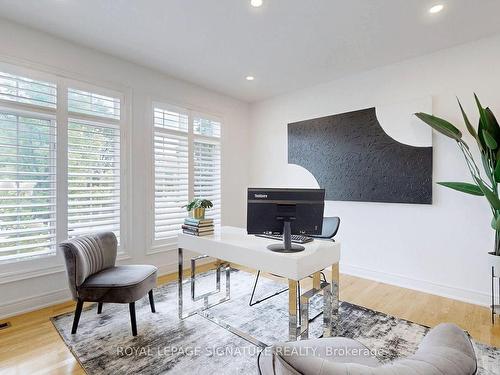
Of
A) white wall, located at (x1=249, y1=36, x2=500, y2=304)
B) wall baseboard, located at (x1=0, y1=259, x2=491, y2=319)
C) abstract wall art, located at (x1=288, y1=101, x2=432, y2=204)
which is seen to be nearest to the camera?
wall baseboard, located at (x1=0, y1=259, x2=491, y2=319)

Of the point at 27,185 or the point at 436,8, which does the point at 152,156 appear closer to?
the point at 27,185

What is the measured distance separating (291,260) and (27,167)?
271cm

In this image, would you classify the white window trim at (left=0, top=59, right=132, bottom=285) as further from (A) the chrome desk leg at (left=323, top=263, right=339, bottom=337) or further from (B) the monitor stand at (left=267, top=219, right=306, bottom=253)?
(A) the chrome desk leg at (left=323, top=263, right=339, bottom=337)

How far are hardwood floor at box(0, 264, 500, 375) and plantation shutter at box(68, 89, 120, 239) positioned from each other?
3.05 ft

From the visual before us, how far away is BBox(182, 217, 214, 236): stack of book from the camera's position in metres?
2.42

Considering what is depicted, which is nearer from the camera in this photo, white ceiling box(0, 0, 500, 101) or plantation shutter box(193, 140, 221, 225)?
white ceiling box(0, 0, 500, 101)

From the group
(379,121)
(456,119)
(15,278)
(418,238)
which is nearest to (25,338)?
(15,278)

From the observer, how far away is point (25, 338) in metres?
2.26

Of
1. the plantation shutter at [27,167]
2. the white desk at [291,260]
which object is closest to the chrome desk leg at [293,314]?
the white desk at [291,260]

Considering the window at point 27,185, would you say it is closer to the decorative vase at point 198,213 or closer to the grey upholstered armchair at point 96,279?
the grey upholstered armchair at point 96,279

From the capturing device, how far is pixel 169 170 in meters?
3.84

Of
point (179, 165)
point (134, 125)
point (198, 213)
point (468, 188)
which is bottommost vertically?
point (198, 213)

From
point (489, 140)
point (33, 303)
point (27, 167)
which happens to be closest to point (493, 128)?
point (489, 140)

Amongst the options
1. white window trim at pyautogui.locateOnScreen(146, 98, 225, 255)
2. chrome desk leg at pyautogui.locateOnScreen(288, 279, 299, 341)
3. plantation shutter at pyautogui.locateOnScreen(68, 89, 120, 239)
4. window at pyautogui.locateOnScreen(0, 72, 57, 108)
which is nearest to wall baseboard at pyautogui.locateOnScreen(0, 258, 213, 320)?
plantation shutter at pyautogui.locateOnScreen(68, 89, 120, 239)
